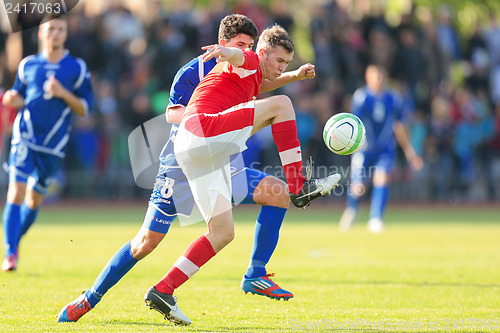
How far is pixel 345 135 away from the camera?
243 inches

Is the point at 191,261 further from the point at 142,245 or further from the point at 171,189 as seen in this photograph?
the point at 171,189

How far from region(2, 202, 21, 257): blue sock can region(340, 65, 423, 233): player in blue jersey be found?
6.90 m

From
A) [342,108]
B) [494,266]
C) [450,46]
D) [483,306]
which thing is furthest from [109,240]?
[450,46]

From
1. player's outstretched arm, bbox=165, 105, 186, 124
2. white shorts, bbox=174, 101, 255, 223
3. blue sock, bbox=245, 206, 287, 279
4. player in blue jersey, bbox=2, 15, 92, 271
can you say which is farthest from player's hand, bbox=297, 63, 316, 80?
player in blue jersey, bbox=2, 15, 92, 271

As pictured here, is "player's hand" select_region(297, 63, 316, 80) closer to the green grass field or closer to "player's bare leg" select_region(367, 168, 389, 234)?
the green grass field

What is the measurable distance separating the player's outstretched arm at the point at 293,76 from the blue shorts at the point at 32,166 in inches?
135

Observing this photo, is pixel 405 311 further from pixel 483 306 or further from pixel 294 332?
pixel 294 332

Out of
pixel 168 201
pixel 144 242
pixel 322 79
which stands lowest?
pixel 144 242

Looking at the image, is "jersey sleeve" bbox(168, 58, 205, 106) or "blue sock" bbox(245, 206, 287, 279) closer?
"jersey sleeve" bbox(168, 58, 205, 106)

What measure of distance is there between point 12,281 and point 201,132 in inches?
130

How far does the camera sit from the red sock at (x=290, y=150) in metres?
5.73

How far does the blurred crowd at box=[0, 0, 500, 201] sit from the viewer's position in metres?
17.6

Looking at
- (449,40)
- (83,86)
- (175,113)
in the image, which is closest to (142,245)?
(175,113)

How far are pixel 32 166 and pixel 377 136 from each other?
7.41 m
